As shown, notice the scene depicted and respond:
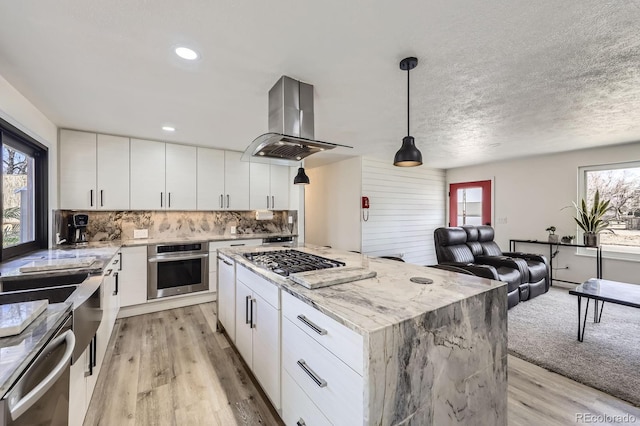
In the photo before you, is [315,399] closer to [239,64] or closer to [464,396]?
[464,396]

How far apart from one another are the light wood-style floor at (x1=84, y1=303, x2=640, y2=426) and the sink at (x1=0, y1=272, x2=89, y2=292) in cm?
87

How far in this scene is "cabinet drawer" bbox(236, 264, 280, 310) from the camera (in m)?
1.70

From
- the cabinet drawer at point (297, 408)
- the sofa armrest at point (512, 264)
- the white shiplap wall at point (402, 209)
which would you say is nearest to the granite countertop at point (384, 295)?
the cabinet drawer at point (297, 408)

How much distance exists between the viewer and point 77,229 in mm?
3525

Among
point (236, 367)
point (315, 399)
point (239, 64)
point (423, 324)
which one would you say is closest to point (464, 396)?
point (423, 324)

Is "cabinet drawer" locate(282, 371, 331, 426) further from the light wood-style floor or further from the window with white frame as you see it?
the window with white frame

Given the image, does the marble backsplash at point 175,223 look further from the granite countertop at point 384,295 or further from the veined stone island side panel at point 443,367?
the veined stone island side panel at point 443,367

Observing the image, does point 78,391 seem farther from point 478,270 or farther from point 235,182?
point 478,270

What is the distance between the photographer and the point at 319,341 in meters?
1.26

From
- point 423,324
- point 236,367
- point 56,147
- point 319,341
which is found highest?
point 56,147

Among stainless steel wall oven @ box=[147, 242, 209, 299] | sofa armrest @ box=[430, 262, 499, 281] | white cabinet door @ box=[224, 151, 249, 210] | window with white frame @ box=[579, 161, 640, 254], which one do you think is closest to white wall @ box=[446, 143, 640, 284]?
window with white frame @ box=[579, 161, 640, 254]

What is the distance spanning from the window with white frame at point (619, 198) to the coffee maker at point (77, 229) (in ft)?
26.4

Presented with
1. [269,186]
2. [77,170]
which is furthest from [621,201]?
[77,170]

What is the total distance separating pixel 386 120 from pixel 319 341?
2819 millimetres
